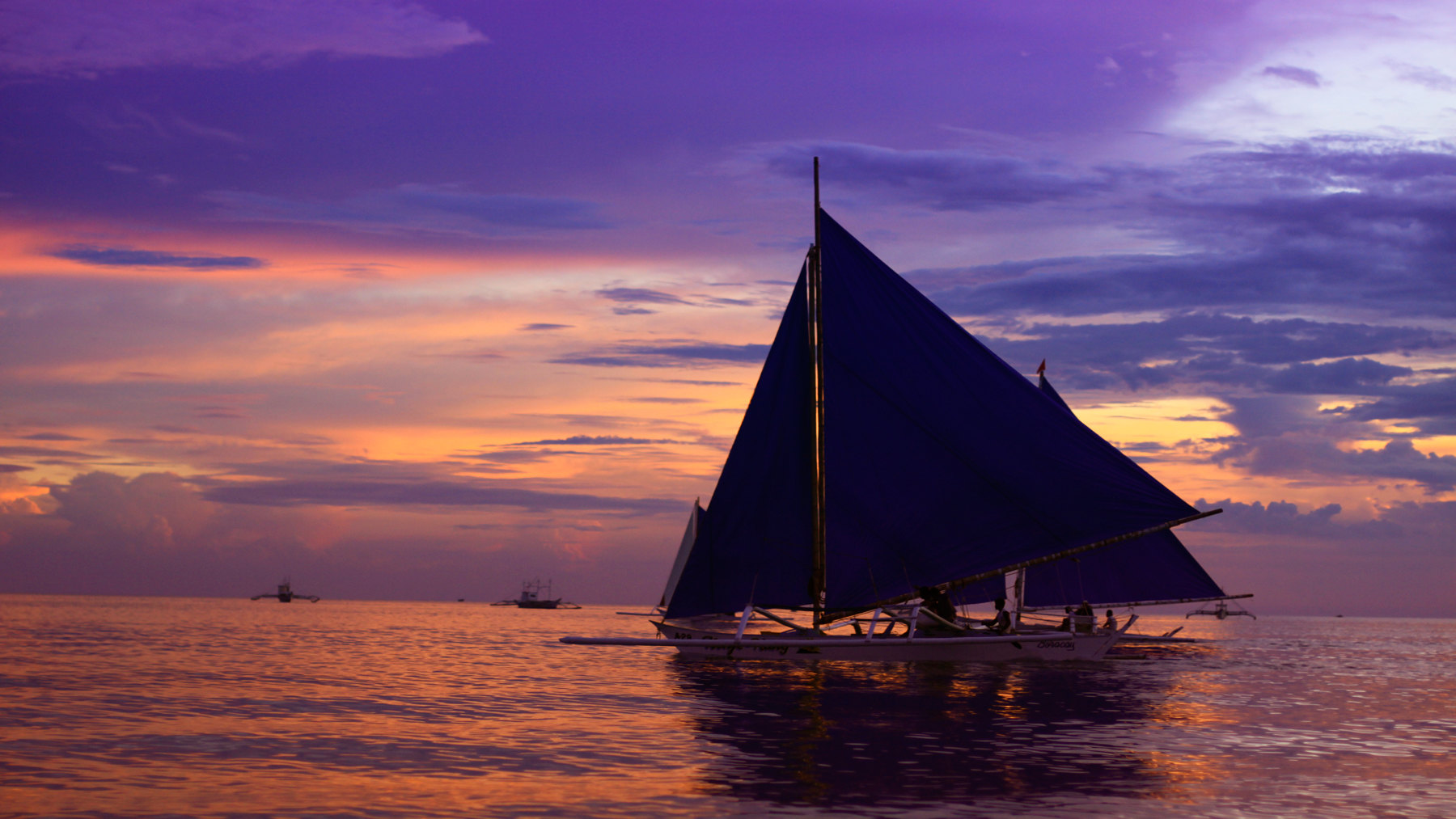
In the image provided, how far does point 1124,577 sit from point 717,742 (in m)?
48.6

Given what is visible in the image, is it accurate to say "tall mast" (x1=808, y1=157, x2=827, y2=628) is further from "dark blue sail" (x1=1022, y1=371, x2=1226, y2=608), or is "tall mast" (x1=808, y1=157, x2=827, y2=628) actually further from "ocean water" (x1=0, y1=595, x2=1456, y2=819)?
"dark blue sail" (x1=1022, y1=371, x2=1226, y2=608)

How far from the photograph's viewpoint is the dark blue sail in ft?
226

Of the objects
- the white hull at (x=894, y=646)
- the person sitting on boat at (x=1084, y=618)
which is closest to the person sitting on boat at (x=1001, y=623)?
the white hull at (x=894, y=646)

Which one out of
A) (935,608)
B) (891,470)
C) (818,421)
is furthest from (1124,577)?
(818,421)

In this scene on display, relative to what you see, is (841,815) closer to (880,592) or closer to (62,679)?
(880,592)

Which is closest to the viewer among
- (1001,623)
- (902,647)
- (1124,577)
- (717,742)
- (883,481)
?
(717,742)

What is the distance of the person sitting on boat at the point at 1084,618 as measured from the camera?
5634 centimetres

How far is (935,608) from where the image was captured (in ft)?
152

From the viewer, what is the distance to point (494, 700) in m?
39.1

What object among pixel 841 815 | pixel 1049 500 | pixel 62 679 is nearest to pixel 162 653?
pixel 62 679

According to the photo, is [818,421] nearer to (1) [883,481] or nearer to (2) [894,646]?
(1) [883,481]

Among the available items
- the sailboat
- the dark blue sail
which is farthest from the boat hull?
the dark blue sail

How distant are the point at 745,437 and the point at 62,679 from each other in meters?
26.9

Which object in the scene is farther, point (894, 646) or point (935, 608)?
point (935, 608)
